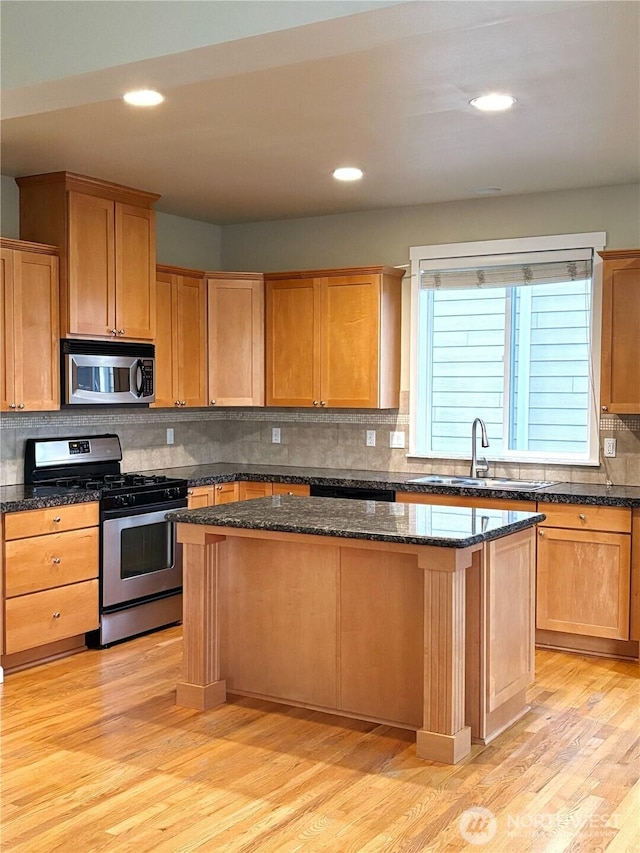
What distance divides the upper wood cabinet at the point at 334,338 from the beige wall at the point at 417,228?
32 centimetres

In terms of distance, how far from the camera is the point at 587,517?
488 cm

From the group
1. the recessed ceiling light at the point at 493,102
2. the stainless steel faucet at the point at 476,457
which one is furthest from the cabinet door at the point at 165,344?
the recessed ceiling light at the point at 493,102

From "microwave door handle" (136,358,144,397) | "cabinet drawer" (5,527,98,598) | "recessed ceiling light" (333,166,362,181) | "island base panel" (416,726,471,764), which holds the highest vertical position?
"recessed ceiling light" (333,166,362,181)

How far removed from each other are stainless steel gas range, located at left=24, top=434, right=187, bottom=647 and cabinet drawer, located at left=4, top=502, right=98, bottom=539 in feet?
0.35

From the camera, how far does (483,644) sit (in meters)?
3.58

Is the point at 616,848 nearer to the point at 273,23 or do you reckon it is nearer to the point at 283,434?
the point at 273,23

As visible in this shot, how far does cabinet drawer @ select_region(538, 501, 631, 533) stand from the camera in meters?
4.79

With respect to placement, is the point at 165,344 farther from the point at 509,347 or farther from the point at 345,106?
the point at 345,106

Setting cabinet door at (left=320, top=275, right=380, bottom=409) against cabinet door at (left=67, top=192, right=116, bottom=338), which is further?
cabinet door at (left=320, top=275, right=380, bottom=409)

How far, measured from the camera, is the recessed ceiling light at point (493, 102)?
378 centimetres

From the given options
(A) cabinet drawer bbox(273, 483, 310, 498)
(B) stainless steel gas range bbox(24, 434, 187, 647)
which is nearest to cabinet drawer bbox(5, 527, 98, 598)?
(B) stainless steel gas range bbox(24, 434, 187, 647)

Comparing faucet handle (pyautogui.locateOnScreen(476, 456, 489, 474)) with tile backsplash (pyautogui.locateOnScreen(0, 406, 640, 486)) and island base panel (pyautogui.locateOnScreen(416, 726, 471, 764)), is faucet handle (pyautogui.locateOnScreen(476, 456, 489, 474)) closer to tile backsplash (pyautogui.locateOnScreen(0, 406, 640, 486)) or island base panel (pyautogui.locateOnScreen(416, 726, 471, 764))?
tile backsplash (pyautogui.locateOnScreen(0, 406, 640, 486))

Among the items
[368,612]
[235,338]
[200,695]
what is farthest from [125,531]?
[368,612]

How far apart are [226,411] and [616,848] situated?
4613mm
